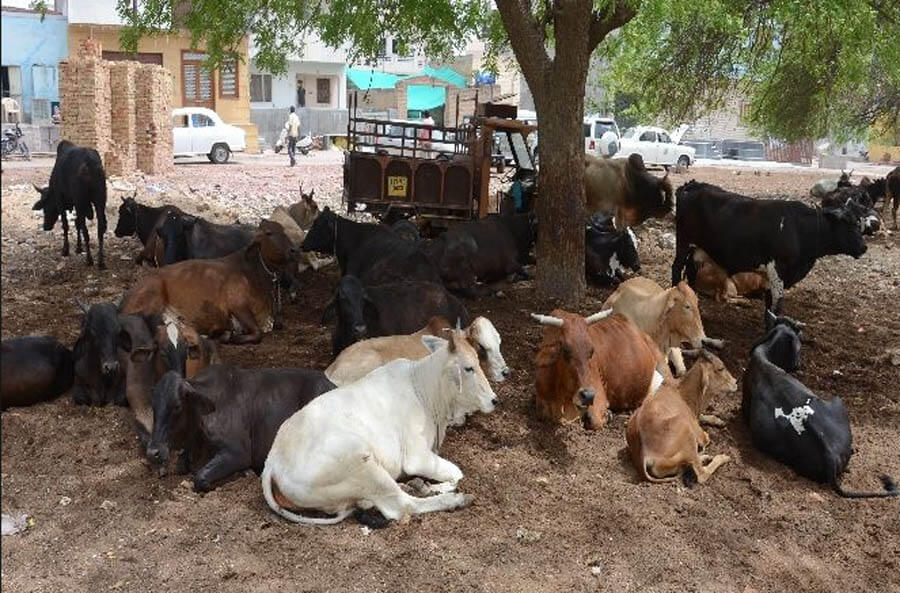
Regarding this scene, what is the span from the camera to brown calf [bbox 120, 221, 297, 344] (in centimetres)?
888

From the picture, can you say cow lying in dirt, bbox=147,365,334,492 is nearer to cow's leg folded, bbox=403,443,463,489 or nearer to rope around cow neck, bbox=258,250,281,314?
cow's leg folded, bbox=403,443,463,489

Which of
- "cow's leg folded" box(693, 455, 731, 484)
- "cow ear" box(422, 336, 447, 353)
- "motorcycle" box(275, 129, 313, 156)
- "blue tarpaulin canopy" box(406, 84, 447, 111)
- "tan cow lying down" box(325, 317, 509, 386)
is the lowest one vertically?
"cow's leg folded" box(693, 455, 731, 484)

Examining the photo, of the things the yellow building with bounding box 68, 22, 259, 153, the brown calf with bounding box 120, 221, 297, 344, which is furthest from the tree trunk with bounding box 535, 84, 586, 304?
the yellow building with bounding box 68, 22, 259, 153

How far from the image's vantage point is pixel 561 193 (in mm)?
10062

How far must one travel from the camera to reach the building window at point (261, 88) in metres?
42.4

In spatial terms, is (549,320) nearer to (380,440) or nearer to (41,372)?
(380,440)

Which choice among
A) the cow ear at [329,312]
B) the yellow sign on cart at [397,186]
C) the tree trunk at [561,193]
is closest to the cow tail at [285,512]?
the cow ear at [329,312]

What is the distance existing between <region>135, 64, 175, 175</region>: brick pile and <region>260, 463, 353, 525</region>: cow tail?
59.1 ft

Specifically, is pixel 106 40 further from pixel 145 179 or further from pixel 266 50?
pixel 266 50

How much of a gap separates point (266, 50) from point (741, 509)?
29.9 ft

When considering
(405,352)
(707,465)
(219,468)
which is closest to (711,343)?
(707,465)

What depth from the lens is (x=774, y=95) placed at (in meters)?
19.2

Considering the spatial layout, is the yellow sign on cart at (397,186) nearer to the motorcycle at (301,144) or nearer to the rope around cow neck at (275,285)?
the rope around cow neck at (275,285)

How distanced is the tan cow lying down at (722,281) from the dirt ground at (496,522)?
9.33 feet
